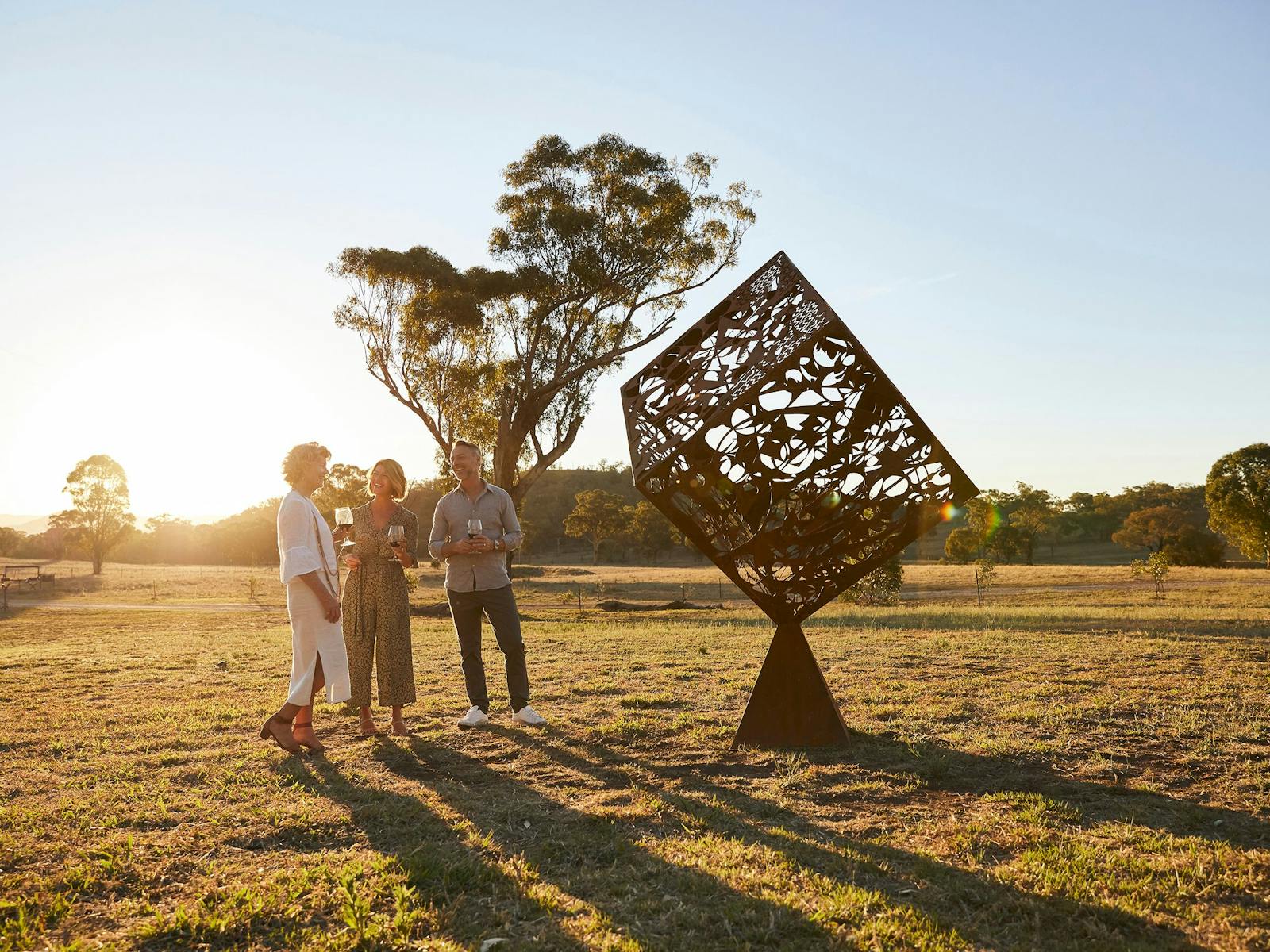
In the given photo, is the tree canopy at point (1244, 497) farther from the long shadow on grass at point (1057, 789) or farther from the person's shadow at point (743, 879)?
the person's shadow at point (743, 879)

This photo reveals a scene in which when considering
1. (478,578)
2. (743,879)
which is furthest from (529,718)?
(743,879)

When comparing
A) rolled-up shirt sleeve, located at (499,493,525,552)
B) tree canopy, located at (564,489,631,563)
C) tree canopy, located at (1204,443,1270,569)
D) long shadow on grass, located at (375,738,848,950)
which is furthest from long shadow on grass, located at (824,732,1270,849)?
tree canopy, located at (564,489,631,563)

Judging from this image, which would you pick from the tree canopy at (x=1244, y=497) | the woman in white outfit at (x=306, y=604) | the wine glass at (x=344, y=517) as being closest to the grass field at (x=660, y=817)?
the woman in white outfit at (x=306, y=604)

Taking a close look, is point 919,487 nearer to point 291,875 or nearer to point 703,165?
point 291,875

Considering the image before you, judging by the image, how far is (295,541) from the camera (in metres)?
6.22

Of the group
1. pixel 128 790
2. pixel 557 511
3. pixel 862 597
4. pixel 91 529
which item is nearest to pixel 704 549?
pixel 128 790

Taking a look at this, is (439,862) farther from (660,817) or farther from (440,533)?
(440,533)

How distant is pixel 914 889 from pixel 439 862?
2055mm

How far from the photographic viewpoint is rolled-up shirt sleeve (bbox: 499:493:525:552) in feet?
23.2

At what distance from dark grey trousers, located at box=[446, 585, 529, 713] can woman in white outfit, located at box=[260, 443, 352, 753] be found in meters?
1.00

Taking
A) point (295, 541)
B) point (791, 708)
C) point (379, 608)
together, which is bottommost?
point (791, 708)

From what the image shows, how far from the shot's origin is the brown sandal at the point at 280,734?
247 inches

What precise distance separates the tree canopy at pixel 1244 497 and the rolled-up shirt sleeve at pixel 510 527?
5447 cm

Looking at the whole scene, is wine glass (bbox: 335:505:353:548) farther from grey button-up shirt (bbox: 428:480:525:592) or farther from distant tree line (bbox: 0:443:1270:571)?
distant tree line (bbox: 0:443:1270:571)
